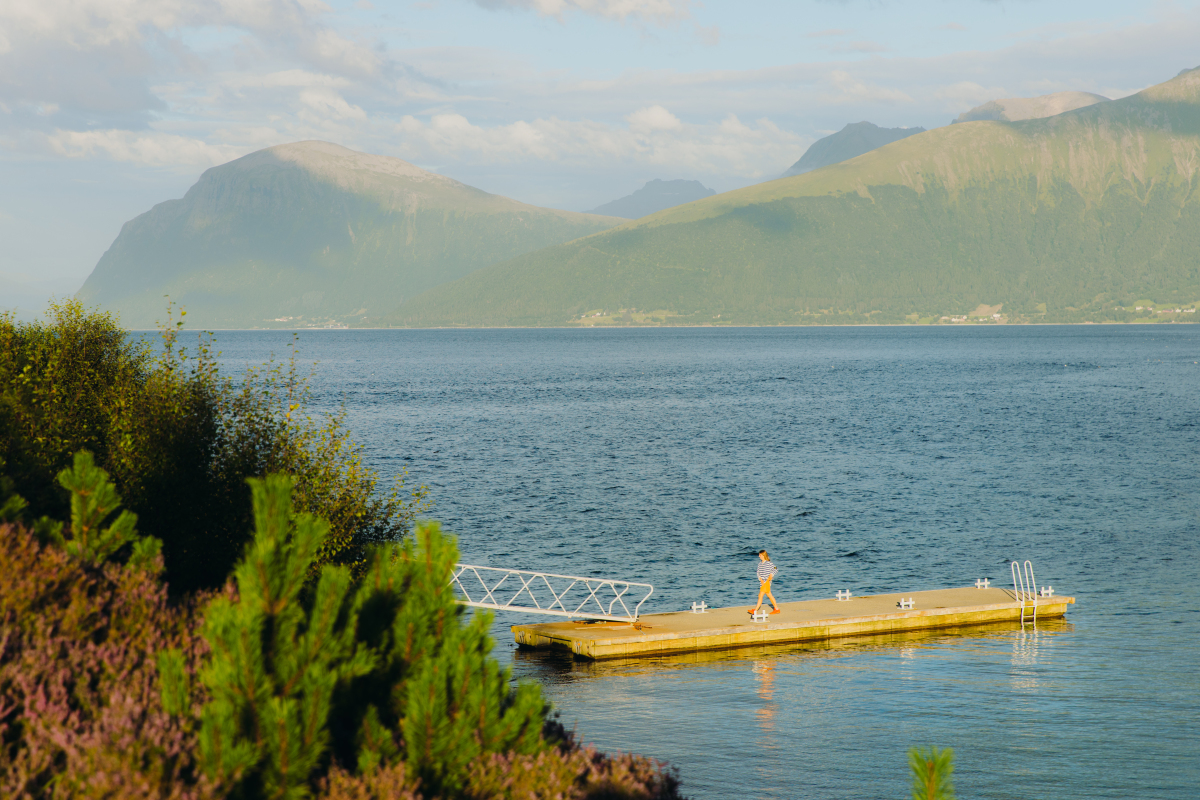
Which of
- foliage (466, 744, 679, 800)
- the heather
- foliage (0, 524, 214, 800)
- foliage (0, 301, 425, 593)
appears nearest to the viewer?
foliage (0, 524, 214, 800)

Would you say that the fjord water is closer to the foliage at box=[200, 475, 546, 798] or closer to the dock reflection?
the dock reflection

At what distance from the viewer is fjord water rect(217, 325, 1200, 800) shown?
2698cm

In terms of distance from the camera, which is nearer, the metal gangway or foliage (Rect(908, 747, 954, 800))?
foliage (Rect(908, 747, 954, 800))

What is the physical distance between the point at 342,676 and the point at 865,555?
47.1 m

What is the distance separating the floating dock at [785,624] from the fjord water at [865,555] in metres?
0.68

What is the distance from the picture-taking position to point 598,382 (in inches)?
7264

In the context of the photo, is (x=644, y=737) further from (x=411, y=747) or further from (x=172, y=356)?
(x=172, y=356)

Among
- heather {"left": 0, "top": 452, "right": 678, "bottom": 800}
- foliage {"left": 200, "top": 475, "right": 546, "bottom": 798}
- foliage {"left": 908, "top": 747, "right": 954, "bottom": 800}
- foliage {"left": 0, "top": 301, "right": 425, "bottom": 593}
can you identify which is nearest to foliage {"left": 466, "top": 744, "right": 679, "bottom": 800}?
heather {"left": 0, "top": 452, "right": 678, "bottom": 800}

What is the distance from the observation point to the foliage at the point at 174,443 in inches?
1080

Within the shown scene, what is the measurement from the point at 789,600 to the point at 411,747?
35.9 m

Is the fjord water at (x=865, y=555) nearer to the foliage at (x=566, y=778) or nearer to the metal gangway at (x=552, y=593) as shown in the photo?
the metal gangway at (x=552, y=593)

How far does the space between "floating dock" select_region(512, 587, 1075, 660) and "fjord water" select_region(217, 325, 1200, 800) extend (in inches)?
26.8

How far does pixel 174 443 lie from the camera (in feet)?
98.3

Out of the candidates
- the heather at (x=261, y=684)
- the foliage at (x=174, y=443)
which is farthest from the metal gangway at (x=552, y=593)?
the heather at (x=261, y=684)
